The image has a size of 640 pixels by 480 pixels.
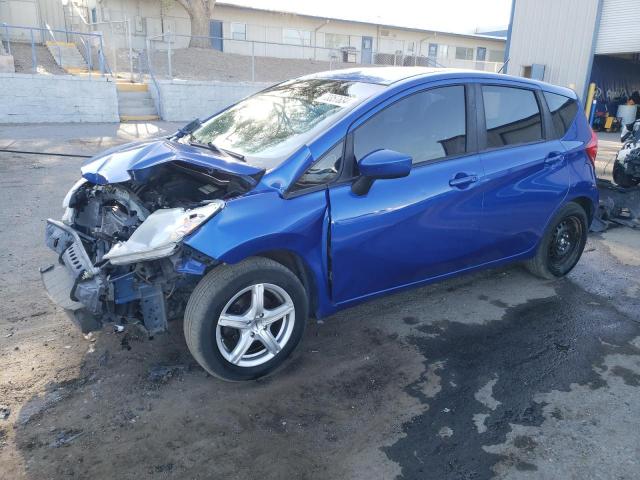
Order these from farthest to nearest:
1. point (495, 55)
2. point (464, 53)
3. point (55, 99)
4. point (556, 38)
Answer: point (495, 55)
point (464, 53)
point (556, 38)
point (55, 99)

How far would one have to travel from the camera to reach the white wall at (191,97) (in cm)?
1516

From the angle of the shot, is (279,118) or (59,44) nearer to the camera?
(279,118)

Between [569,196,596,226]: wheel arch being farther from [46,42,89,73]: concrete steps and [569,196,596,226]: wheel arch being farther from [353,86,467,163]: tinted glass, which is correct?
[46,42,89,73]: concrete steps

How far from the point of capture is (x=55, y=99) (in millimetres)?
13781

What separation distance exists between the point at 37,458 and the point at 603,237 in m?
6.42

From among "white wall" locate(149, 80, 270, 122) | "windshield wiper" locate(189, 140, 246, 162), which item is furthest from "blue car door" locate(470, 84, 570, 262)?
"white wall" locate(149, 80, 270, 122)

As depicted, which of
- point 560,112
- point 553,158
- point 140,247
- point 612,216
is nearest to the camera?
point 140,247

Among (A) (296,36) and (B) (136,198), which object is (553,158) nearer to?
(B) (136,198)

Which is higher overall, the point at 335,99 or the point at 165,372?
the point at 335,99

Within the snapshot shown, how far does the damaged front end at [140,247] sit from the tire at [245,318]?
0.54 feet

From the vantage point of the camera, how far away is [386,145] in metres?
3.53

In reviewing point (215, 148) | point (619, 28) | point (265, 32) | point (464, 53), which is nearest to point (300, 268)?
point (215, 148)

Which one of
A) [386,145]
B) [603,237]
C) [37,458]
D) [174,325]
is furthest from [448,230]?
[603,237]

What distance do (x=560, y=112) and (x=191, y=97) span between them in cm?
1275
